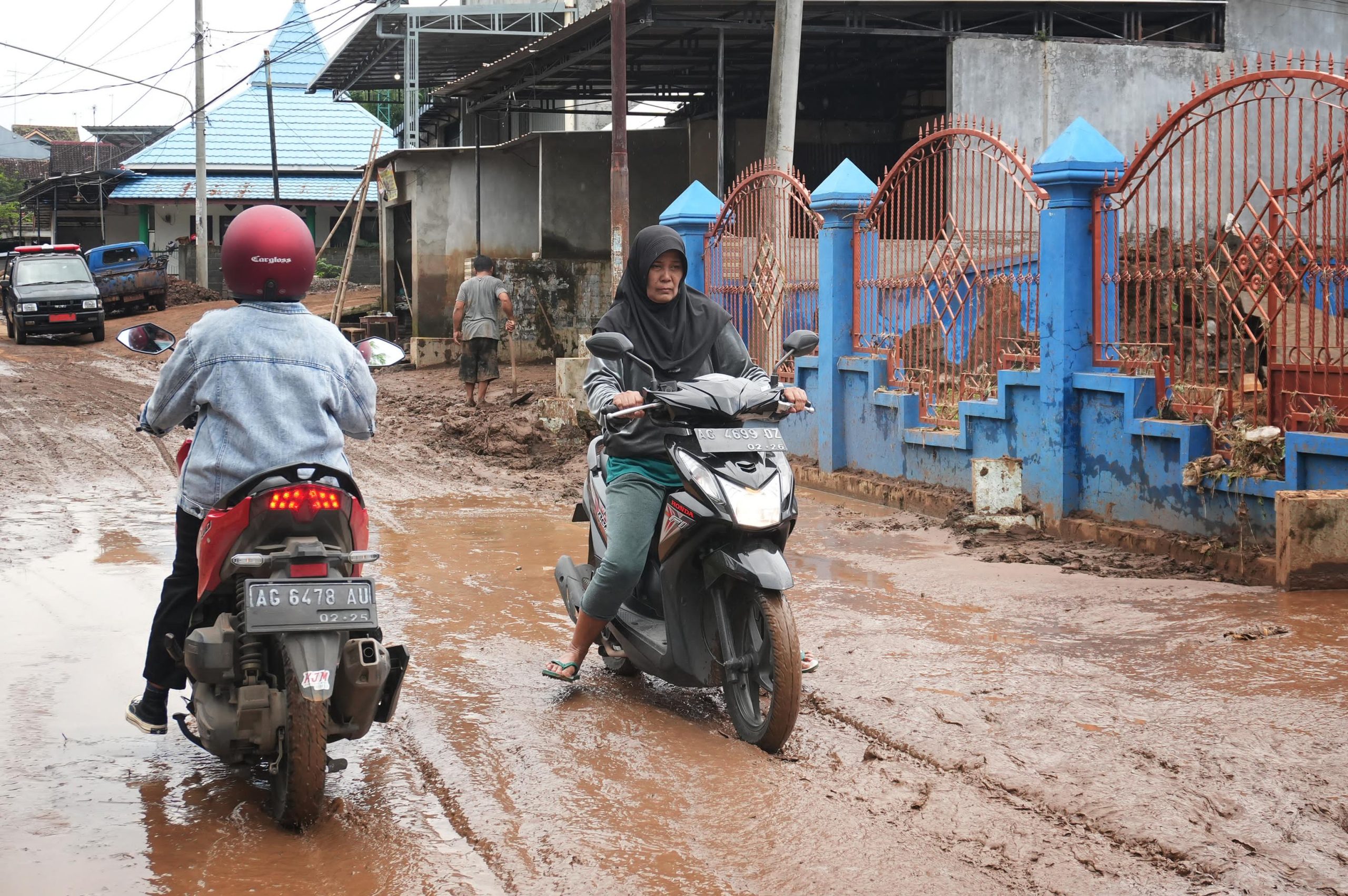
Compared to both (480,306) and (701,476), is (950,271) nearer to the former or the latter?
(701,476)

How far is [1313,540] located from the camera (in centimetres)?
615

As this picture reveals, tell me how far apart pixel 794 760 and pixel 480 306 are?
12.3 metres

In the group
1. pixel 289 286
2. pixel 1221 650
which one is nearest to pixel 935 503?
pixel 1221 650

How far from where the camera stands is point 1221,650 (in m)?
5.30

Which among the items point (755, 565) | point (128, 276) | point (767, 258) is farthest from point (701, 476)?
point (128, 276)

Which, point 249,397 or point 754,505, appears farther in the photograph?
point 754,505

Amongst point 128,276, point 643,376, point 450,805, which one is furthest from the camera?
point 128,276

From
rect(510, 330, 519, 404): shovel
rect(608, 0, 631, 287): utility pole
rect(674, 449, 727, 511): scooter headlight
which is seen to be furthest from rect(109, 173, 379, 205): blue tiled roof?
rect(674, 449, 727, 511): scooter headlight

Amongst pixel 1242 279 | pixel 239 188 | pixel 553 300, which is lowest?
pixel 1242 279

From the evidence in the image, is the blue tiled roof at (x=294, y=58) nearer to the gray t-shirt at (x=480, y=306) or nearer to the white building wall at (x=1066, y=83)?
the gray t-shirt at (x=480, y=306)

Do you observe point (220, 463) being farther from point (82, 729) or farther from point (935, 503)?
point (935, 503)

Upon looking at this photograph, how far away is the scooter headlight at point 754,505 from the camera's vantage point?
4.12 metres

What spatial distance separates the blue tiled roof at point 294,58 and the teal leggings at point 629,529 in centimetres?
4042

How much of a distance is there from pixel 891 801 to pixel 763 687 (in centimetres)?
64
